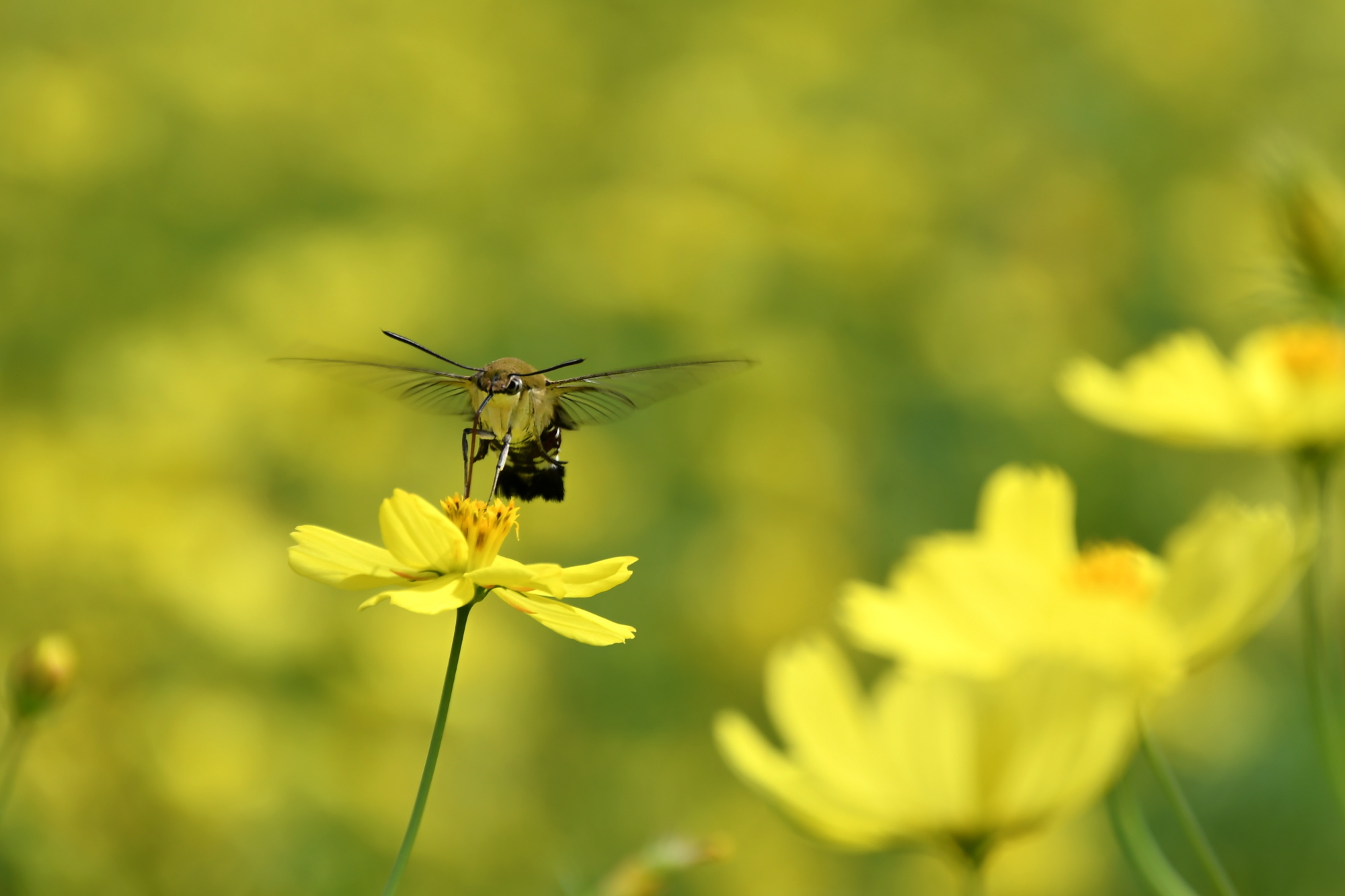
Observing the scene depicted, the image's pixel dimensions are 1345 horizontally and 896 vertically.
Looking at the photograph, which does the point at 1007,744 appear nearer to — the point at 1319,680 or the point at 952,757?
the point at 952,757

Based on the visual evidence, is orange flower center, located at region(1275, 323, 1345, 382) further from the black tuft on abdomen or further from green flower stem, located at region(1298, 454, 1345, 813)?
the black tuft on abdomen

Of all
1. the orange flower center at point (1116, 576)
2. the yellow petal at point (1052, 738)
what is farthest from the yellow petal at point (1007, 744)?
the orange flower center at point (1116, 576)

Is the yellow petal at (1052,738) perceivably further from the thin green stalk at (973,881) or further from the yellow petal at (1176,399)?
the yellow petal at (1176,399)

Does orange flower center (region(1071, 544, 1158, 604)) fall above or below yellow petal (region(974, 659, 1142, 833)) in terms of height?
above

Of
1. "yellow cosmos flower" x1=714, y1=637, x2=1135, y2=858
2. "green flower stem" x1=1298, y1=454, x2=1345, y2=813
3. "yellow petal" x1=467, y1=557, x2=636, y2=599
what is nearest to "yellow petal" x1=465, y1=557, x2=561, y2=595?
"yellow petal" x1=467, y1=557, x2=636, y2=599

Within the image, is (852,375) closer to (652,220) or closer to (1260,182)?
(652,220)

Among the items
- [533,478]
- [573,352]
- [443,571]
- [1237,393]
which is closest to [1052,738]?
[443,571]
